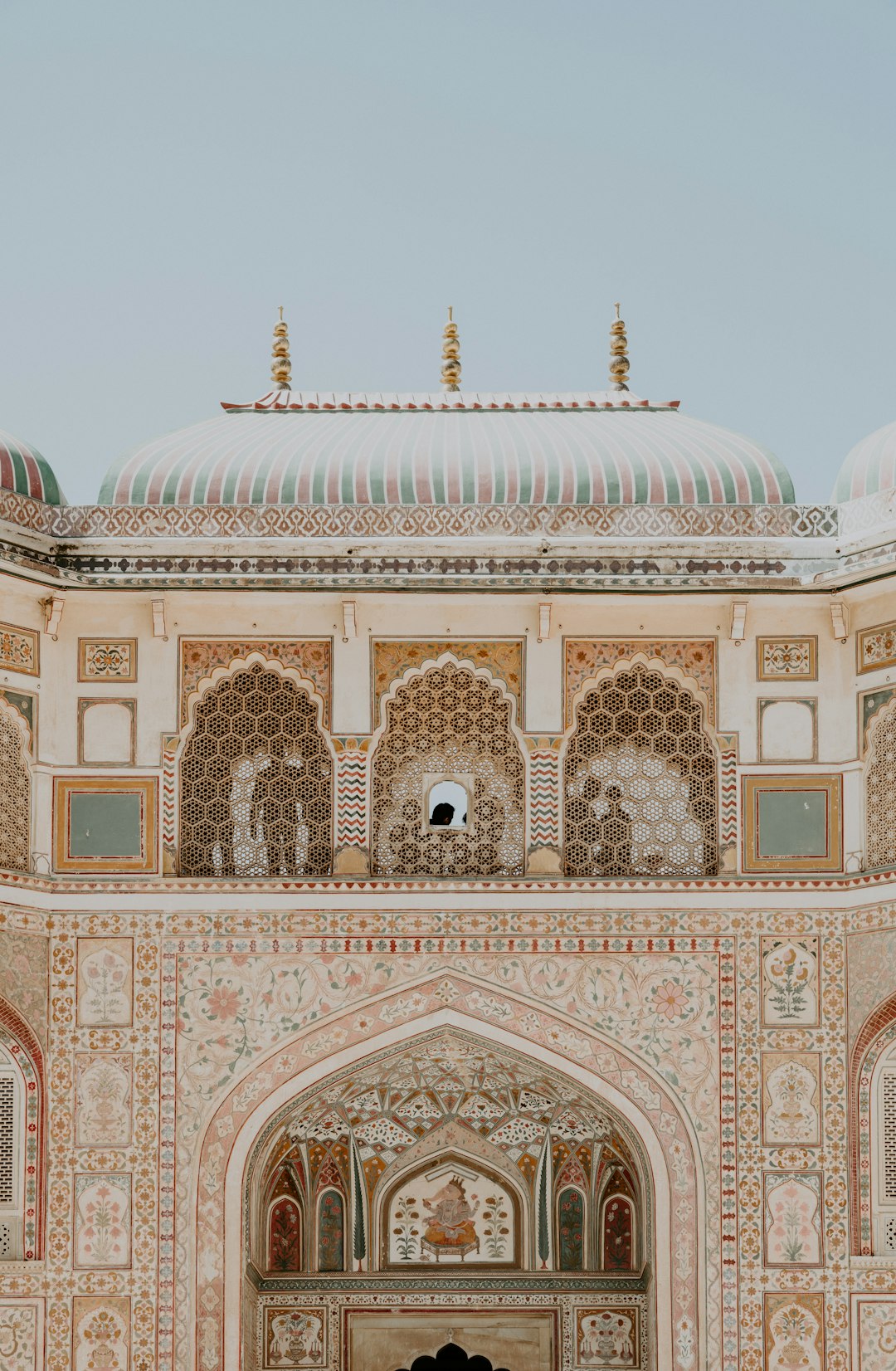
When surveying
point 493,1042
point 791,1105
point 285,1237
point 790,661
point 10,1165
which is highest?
point 790,661

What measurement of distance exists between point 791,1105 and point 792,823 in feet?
4.91

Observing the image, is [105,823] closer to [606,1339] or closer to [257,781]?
[257,781]

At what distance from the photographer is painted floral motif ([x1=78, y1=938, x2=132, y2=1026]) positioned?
12227mm

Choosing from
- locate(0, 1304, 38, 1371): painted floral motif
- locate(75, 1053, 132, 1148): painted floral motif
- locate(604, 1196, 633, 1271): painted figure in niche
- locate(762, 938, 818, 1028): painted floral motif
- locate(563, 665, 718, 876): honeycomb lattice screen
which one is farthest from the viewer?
locate(604, 1196, 633, 1271): painted figure in niche

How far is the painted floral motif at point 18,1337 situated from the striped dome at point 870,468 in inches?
240

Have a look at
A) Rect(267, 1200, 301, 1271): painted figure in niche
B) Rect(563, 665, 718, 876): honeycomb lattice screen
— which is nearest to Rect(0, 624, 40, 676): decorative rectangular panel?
Rect(563, 665, 718, 876): honeycomb lattice screen

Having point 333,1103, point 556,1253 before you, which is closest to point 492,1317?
point 556,1253

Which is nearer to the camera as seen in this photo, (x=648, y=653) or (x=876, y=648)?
(x=876, y=648)

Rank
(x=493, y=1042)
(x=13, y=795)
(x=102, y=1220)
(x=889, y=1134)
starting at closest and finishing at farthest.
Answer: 1. (x=102, y=1220)
2. (x=889, y=1134)
3. (x=493, y=1042)
4. (x=13, y=795)

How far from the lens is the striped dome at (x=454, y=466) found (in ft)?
41.5

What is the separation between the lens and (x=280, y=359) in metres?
14.1

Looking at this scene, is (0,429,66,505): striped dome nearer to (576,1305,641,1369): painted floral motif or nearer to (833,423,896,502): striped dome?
(833,423,896,502): striped dome

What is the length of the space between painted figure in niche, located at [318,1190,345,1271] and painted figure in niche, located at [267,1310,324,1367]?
29 centimetres

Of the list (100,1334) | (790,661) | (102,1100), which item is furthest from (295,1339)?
(790,661)
